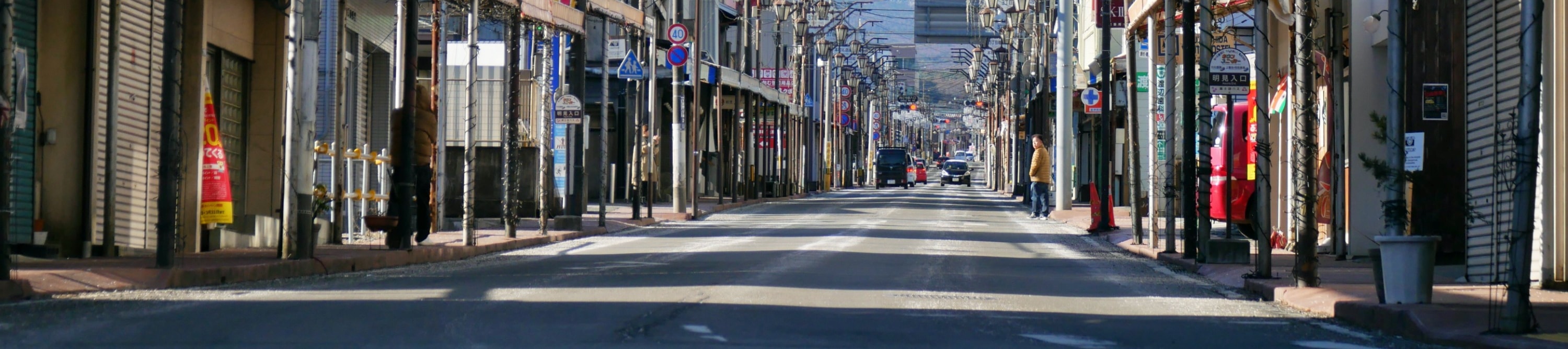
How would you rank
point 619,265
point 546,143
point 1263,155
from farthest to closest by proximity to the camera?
1. point 546,143
2. point 619,265
3. point 1263,155

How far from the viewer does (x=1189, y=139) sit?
1741 cm

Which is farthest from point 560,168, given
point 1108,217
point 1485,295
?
point 1485,295

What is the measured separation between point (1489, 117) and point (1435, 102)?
2.04 meters

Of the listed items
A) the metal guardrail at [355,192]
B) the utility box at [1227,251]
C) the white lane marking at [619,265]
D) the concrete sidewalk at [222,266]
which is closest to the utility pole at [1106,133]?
the utility box at [1227,251]

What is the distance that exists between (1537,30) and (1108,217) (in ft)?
58.3

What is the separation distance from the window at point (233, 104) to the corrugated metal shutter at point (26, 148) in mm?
2951

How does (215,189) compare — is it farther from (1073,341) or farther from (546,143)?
(1073,341)

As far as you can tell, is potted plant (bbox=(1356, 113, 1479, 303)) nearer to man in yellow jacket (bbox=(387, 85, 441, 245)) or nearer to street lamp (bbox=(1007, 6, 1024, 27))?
man in yellow jacket (bbox=(387, 85, 441, 245))

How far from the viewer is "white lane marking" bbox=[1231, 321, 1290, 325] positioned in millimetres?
10156

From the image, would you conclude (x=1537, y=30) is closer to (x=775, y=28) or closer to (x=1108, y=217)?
(x=1108, y=217)

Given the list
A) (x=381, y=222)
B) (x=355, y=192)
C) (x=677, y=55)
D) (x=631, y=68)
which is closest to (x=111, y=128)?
(x=381, y=222)

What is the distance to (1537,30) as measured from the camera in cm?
867

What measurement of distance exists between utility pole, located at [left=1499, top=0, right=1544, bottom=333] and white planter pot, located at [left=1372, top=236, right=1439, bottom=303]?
1.32m

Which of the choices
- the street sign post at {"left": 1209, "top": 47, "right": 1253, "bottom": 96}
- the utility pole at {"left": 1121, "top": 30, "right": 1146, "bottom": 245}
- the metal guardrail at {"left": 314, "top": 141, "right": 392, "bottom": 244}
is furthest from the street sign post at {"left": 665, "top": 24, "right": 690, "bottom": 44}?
the street sign post at {"left": 1209, "top": 47, "right": 1253, "bottom": 96}
